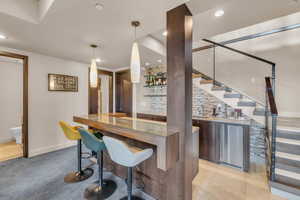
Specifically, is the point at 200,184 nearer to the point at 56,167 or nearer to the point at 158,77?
the point at 56,167

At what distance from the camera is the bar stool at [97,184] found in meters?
1.80

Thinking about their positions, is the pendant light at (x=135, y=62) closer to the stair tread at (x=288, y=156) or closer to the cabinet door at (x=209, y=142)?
the cabinet door at (x=209, y=142)

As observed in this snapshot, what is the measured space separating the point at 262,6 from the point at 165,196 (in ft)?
9.38

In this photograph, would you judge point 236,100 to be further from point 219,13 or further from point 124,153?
point 124,153

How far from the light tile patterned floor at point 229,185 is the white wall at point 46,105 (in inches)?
143

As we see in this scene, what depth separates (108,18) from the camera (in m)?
1.84

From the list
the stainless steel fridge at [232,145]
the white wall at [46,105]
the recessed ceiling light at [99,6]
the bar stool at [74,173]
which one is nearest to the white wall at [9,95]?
the white wall at [46,105]

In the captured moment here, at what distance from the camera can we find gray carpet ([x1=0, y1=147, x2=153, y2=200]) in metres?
1.92

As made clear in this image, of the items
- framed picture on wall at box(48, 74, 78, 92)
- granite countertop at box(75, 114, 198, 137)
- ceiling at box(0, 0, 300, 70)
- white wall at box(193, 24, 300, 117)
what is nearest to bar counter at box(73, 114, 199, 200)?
granite countertop at box(75, 114, 198, 137)

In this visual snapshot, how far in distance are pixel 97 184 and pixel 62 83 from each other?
290cm

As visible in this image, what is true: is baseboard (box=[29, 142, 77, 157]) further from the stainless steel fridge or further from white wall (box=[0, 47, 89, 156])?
the stainless steel fridge

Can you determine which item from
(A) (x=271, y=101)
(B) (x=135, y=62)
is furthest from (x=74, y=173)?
(A) (x=271, y=101)

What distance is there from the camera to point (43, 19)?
73.7 inches

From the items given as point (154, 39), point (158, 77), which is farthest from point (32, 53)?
point (158, 77)
